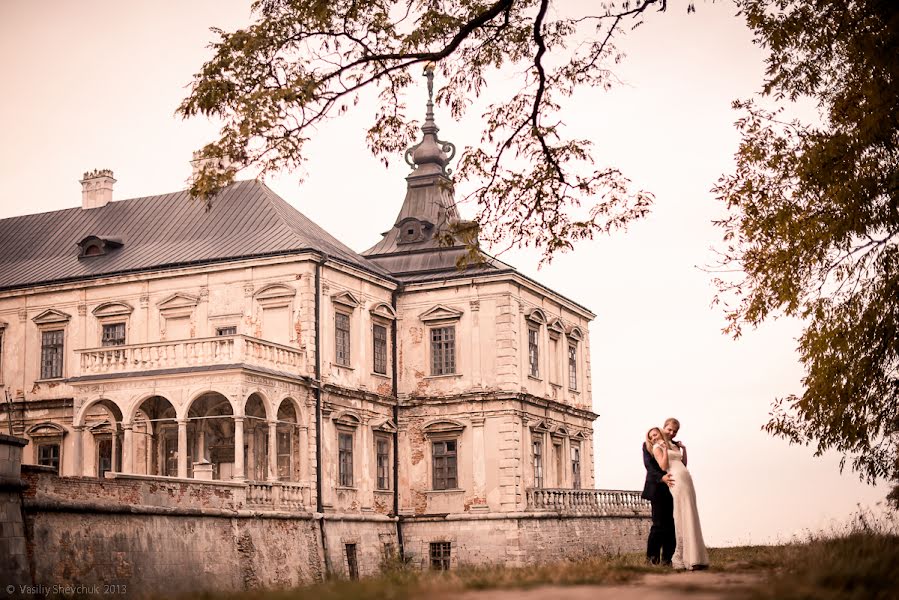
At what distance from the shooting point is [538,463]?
3738cm

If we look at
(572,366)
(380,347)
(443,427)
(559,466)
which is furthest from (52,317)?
(572,366)

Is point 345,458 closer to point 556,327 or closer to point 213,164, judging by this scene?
point 556,327

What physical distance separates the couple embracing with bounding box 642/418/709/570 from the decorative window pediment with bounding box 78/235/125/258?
2486 centimetres

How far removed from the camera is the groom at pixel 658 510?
14.6 m

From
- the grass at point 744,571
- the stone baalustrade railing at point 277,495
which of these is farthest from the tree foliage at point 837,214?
the stone baalustrade railing at point 277,495

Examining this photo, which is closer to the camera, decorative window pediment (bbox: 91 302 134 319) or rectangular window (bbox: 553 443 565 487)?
decorative window pediment (bbox: 91 302 134 319)

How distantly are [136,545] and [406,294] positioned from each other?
15113mm

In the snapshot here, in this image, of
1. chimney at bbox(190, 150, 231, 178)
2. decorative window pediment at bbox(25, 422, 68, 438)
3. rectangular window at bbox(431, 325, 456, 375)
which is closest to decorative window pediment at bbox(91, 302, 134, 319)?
decorative window pediment at bbox(25, 422, 68, 438)

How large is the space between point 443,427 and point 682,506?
21.8 m

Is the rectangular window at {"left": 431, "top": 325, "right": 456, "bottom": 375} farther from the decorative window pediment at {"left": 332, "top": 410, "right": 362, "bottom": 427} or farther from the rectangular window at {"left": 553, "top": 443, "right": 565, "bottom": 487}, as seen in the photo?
the rectangular window at {"left": 553, "top": 443, "right": 565, "bottom": 487}

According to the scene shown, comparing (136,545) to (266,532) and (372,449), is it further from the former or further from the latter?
(372,449)

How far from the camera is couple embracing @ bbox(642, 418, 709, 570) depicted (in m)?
13.8

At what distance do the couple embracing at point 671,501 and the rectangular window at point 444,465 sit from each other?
2055 cm

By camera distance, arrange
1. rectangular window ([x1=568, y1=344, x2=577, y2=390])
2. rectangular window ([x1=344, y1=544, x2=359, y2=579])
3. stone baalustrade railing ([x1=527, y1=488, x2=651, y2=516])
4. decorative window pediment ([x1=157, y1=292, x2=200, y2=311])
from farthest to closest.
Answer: rectangular window ([x1=568, y1=344, x2=577, y2=390]), stone baalustrade railing ([x1=527, y1=488, x2=651, y2=516]), decorative window pediment ([x1=157, y1=292, x2=200, y2=311]), rectangular window ([x1=344, y1=544, x2=359, y2=579])
